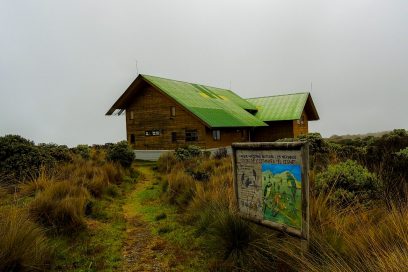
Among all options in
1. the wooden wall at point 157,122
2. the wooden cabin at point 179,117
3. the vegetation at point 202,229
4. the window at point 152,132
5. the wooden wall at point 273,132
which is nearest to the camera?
the vegetation at point 202,229

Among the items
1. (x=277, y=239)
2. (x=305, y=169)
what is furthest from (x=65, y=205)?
(x=305, y=169)

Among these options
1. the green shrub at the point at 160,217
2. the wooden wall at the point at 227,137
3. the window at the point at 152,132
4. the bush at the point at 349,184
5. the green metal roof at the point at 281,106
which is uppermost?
the green metal roof at the point at 281,106

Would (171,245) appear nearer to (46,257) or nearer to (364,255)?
(46,257)

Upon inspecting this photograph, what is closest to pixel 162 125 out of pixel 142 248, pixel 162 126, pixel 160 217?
pixel 162 126

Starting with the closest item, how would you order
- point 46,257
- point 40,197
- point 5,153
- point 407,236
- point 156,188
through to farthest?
point 407,236 → point 46,257 → point 40,197 → point 5,153 → point 156,188

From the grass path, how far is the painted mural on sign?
1.60 meters

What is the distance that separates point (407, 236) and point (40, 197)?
7.15m

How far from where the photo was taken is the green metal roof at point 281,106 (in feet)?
120

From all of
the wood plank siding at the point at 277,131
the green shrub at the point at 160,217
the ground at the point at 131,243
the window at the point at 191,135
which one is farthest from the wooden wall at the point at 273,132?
the green shrub at the point at 160,217

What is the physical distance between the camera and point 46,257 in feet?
17.4

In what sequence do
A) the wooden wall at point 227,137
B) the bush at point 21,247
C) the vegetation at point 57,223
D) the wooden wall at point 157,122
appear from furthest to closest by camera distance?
1. the wooden wall at point 157,122
2. the wooden wall at point 227,137
3. the vegetation at point 57,223
4. the bush at point 21,247

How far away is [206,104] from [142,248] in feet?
77.4

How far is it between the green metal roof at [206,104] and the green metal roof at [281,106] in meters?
2.61

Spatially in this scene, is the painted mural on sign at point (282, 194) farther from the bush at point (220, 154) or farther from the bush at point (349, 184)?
the bush at point (220, 154)
